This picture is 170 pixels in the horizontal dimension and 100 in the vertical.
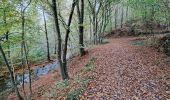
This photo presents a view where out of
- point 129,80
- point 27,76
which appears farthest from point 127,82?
point 27,76

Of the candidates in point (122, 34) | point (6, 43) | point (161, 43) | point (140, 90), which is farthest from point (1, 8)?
point (122, 34)

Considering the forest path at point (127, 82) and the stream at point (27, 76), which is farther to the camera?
the stream at point (27, 76)

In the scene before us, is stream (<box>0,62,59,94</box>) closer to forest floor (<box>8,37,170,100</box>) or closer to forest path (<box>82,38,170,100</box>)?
forest floor (<box>8,37,170,100</box>)

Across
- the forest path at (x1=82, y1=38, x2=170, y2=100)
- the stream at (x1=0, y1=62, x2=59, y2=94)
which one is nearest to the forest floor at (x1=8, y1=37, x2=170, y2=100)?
the forest path at (x1=82, y1=38, x2=170, y2=100)

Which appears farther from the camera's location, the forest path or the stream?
the stream

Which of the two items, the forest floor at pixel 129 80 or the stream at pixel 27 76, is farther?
the stream at pixel 27 76

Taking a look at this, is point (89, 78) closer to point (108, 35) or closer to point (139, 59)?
point (139, 59)

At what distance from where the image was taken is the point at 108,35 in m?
46.7

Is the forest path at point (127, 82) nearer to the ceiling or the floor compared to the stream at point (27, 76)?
nearer to the ceiling

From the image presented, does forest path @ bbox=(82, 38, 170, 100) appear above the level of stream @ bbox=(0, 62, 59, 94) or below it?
above

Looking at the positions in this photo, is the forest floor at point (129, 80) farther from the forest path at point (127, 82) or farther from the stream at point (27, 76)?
the stream at point (27, 76)

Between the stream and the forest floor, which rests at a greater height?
the forest floor

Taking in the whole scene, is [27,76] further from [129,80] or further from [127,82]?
[127,82]

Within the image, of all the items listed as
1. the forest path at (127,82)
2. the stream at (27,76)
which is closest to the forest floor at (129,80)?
the forest path at (127,82)
